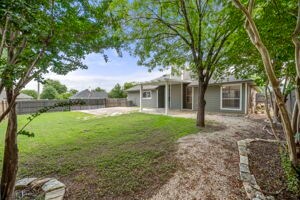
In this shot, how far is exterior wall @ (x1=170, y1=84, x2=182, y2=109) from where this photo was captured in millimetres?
18569

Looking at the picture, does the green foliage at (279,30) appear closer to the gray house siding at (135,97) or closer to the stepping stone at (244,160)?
the stepping stone at (244,160)

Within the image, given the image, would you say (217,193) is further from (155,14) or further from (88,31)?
(155,14)

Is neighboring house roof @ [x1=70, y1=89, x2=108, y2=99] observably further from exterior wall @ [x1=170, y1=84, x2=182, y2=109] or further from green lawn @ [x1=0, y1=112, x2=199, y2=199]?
green lawn @ [x1=0, y1=112, x2=199, y2=199]

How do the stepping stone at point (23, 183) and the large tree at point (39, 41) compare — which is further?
the stepping stone at point (23, 183)

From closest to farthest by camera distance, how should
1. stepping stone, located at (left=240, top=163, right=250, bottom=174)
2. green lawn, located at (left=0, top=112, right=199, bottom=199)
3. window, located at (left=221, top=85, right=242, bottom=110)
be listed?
green lawn, located at (left=0, top=112, right=199, bottom=199)
stepping stone, located at (left=240, top=163, right=250, bottom=174)
window, located at (left=221, top=85, right=242, bottom=110)

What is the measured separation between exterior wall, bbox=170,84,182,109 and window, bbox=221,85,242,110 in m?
4.52

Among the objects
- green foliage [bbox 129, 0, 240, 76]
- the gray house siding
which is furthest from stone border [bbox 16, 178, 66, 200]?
the gray house siding

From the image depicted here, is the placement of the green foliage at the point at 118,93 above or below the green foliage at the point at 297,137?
above

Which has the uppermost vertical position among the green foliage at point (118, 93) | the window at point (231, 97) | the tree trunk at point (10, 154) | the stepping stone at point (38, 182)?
the green foliage at point (118, 93)

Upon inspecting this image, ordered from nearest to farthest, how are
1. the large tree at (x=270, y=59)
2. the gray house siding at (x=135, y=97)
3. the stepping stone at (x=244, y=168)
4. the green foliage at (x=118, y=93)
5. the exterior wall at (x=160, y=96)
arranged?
the large tree at (x=270, y=59) → the stepping stone at (x=244, y=168) → the exterior wall at (x=160, y=96) → the gray house siding at (x=135, y=97) → the green foliage at (x=118, y=93)

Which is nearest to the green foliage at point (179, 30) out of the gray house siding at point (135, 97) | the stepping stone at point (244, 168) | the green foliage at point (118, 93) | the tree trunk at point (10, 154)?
the stepping stone at point (244, 168)

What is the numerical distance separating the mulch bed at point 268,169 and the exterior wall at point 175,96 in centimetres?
1220

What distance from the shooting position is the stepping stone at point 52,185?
386cm

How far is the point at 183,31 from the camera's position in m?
8.72
